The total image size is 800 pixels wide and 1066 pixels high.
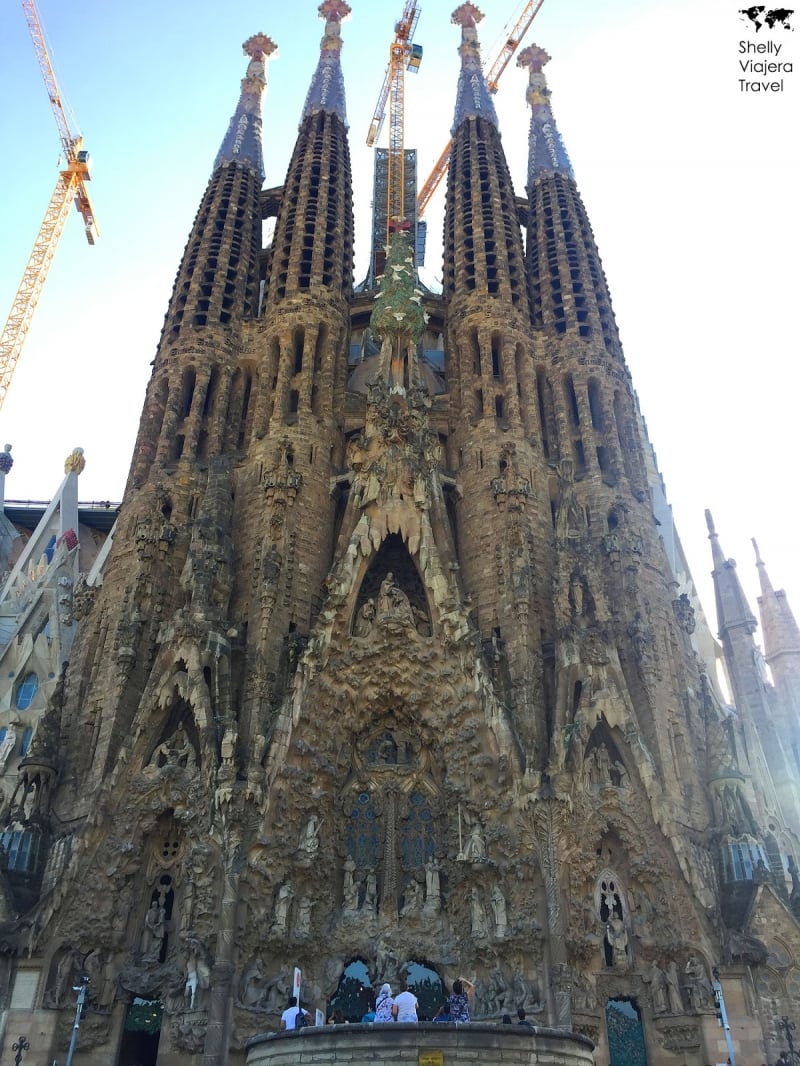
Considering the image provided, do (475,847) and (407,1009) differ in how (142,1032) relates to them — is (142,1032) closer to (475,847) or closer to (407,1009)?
(475,847)

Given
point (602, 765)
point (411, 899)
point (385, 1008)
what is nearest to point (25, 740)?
point (411, 899)

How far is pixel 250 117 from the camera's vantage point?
35938mm

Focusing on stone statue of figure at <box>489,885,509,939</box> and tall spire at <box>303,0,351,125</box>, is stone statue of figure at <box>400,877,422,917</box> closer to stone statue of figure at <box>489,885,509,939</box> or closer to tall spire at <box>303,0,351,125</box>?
stone statue of figure at <box>489,885,509,939</box>

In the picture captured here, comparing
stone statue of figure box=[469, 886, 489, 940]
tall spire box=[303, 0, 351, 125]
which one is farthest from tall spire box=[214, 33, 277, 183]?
stone statue of figure box=[469, 886, 489, 940]

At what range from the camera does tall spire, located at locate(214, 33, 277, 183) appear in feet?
111

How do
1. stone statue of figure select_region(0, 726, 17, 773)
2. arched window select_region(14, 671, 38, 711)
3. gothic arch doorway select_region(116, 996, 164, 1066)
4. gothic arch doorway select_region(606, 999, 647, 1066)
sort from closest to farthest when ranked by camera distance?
1. gothic arch doorway select_region(116, 996, 164, 1066)
2. gothic arch doorway select_region(606, 999, 647, 1066)
3. stone statue of figure select_region(0, 726, 17, 773)
4. arched window select_region(14, 671, 38, 711)

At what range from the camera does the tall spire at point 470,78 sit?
118 ft

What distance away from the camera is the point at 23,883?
1747 centimetres

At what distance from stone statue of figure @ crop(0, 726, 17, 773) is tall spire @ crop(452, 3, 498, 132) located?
27427 millimetres

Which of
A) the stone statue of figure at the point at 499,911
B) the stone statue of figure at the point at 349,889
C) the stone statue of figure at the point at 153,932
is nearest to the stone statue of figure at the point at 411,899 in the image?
the stone statue of figure at the point at 349,889

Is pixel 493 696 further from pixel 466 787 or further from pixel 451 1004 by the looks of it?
pixel 451 1004

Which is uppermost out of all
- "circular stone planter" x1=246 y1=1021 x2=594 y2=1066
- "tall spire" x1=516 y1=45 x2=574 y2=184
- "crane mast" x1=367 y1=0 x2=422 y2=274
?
"crane mast" x1=367 y1=0 x2=422 y2=274

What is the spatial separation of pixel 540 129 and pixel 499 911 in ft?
99.7

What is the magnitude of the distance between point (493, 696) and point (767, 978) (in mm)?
7295
